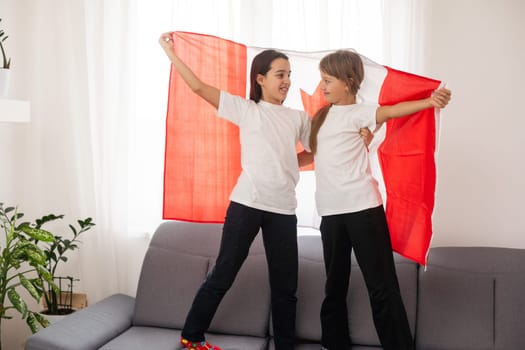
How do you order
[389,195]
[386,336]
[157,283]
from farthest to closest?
1. [157,283]
2. [389,195]
3. [386,336]

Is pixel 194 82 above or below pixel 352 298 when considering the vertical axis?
above

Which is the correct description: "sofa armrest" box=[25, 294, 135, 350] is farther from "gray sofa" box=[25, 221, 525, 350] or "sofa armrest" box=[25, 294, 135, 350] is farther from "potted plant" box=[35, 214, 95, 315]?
"potted plant" box=[35, 214, 95, 315]

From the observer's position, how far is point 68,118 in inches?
148

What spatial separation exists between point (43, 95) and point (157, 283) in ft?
4.36

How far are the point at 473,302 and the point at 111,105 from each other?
2172 mm

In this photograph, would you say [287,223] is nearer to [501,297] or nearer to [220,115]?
[220,115]

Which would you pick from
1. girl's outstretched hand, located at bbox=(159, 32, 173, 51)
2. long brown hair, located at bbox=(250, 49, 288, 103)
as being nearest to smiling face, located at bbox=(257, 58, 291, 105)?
long brown hair, located at bbox=(250, 49, 288, 103)

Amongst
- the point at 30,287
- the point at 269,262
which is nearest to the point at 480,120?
the point at 269,262

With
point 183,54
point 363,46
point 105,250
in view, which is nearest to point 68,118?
point 105,250

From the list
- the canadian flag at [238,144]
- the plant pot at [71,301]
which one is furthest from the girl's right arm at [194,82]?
the plant pot at [71,301]

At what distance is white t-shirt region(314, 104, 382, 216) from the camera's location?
9.02 feet

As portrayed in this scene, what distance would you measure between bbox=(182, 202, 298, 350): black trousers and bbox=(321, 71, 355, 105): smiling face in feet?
1.81

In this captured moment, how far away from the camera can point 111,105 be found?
3658mm

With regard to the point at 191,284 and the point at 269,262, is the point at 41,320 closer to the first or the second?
the point at 191,284
